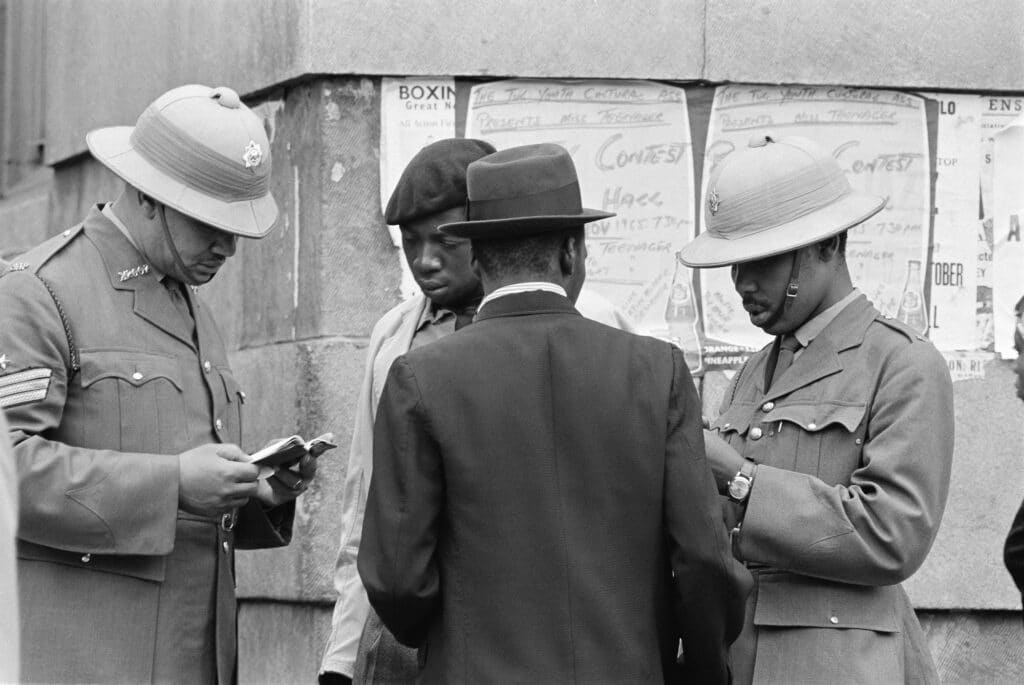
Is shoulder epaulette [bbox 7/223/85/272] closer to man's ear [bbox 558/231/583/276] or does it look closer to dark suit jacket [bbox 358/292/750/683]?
dark suit jacket [bbox 358/292/750/683]

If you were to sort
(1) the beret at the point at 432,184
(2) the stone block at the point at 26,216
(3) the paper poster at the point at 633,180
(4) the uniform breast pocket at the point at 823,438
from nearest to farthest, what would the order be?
(4) the uniform breast pocket at the point at 823,438, (1) the beret at the point at 432,184, (3) the paper poster at the point at 633,180, (2) the stone block at the point at 26,216

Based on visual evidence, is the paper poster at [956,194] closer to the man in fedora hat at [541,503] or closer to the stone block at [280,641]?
the stone block at [280,641]

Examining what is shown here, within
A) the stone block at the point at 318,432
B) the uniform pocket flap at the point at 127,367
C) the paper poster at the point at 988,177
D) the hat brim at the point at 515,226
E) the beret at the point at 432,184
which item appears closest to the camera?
the hat brim at the point at 515,226

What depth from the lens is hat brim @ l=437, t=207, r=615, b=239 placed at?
11.3 ft

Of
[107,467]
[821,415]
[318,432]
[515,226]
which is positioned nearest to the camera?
[515,226]

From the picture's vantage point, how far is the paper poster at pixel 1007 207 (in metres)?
6.00

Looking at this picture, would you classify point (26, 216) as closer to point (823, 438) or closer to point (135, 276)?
point (135, 276)

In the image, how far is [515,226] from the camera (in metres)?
3.45

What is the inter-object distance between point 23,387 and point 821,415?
193 centimetres

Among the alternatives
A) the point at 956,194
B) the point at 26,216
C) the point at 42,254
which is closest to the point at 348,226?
the point at 42,254

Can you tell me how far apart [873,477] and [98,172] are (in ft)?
14.4

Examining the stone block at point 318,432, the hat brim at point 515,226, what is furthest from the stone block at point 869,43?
the hat brim at point 515,226

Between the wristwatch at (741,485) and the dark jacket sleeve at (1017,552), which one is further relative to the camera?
the dark jacket sleeve at (1017,552)

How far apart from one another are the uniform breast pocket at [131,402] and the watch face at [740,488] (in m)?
1.44
